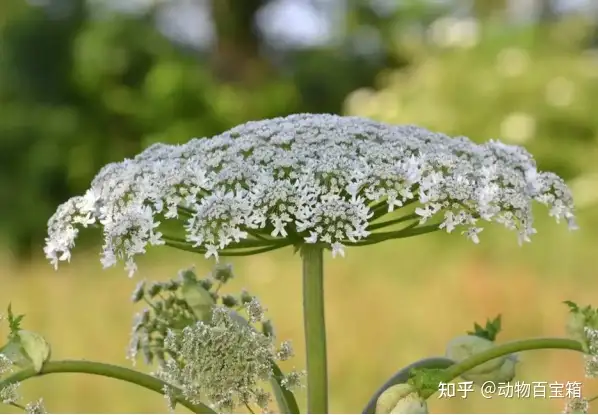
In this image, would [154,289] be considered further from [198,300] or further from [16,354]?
[16,354]

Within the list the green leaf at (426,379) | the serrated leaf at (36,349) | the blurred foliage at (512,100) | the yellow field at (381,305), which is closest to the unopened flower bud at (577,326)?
the green leaf at (426,379)

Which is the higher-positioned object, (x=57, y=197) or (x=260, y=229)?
(x=57, y=197)

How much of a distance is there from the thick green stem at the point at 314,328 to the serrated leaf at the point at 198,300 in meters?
0.11

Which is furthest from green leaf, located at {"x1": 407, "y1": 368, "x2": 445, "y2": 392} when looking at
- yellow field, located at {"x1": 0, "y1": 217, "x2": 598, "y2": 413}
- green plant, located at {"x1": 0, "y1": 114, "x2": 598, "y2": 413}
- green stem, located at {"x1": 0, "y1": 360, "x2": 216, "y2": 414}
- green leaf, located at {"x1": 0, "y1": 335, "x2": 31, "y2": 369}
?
yellow field, located at {"x1": 0, "y1": 217, "x2": 598, "y2": 413}

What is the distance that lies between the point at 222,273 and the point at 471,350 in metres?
0.27

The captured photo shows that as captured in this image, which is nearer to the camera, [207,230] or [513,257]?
[207,230]

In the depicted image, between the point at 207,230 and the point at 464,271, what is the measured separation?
404cm

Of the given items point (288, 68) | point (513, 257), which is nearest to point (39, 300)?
point (513, 257)

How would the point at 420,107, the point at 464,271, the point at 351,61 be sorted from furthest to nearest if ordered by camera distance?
1. the point at 351,61
2. the point at 420,107
3. the point at 464,271

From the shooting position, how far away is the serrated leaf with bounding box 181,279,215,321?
2.67 ft

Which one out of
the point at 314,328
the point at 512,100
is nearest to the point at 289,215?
the point at 314,328

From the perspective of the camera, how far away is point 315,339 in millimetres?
757

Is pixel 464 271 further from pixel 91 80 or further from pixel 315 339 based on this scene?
pixel 91 80

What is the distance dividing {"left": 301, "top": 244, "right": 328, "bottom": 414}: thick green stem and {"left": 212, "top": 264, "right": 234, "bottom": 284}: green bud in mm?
128
